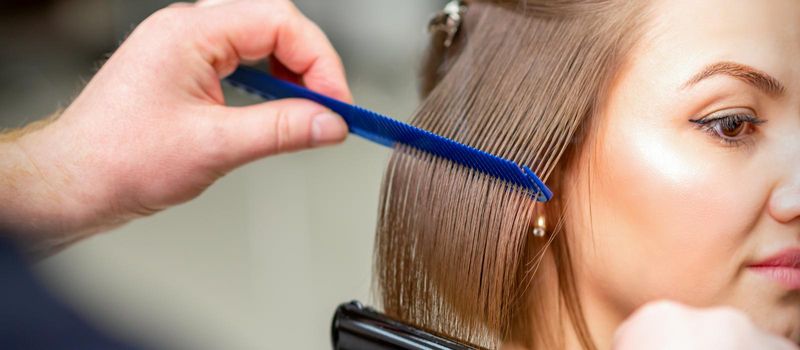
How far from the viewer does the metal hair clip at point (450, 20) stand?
98 cm

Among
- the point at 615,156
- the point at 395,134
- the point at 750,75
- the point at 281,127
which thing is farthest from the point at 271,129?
the point at 750,75

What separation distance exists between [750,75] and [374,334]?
14.8 inches

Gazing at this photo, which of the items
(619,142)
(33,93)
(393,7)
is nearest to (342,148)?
(393,7)

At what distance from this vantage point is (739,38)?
2.46 feet

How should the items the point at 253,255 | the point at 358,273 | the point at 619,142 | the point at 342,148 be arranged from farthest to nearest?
1. the point at 342,148
2. the point at 253,255
3. the point at 358,273
4. the point at 619,142

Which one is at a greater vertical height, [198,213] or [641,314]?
[641,314]

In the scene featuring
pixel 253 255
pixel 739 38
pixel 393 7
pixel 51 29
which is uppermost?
pixel 393 7

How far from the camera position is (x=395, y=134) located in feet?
2.86

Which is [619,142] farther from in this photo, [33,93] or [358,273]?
[33,93]

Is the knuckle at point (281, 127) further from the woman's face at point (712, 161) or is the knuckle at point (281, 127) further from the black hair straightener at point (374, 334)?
the woman's face at point (712, 161)

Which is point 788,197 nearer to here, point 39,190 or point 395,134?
point 395,134

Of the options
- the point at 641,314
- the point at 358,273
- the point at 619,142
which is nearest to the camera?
the point at 641,314

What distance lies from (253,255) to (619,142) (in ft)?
2.75

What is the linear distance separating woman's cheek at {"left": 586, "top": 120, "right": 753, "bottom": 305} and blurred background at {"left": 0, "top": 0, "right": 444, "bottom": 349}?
0.98 feet
